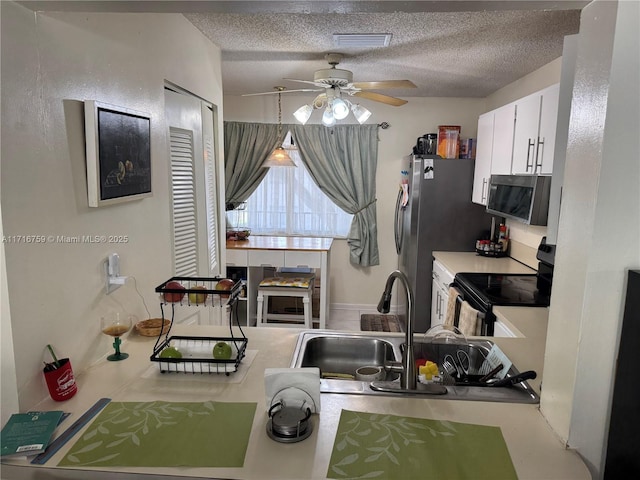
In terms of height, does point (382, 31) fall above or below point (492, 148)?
above

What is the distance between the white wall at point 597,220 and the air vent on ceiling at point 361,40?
1663 mm

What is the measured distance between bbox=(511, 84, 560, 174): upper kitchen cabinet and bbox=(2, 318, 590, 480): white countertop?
4.28 ft

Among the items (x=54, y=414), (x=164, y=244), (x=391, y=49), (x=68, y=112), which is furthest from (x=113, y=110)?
(x=391, y=49)

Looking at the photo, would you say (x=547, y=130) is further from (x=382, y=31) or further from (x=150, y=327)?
(x=150, y=327)

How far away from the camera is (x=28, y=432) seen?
3.78ft

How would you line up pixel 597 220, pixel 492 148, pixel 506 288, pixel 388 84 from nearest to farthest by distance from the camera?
pixel 597 220 → pixel 506 288 → pixel 388 84 → pixel 492 148

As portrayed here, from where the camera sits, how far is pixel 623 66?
100cm

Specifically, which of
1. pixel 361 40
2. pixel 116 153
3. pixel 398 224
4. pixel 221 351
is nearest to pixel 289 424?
pixel 221 351

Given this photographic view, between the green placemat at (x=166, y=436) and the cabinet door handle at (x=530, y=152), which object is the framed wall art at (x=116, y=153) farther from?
the cabinet door handle at (x=530, y=152)

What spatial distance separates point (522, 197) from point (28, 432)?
2.74 meters

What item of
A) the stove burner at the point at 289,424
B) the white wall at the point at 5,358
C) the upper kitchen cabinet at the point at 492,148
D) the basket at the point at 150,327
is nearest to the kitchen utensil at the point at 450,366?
the stove burner at the point at 289,424

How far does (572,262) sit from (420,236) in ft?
9.51

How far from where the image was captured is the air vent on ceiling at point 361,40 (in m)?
2.61

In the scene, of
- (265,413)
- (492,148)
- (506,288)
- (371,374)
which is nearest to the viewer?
(265,413)
